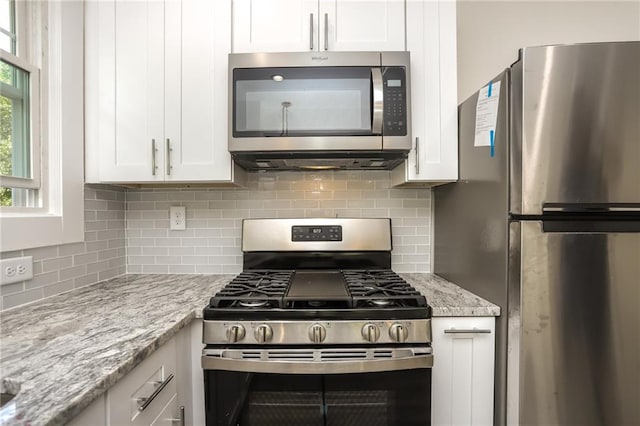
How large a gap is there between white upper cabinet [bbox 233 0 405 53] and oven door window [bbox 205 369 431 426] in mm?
1381

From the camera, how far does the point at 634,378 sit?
43.4 inches

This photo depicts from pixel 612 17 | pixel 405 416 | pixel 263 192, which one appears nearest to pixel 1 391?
pixel 405 416

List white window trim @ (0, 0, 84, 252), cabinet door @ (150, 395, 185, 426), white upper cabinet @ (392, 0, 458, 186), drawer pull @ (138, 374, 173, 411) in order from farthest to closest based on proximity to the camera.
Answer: white upper cabinet @ (392, 0, 458, 186) → white window trim @ (0, 0, 84, 252) → cabinet door @ (150, 395, 185, 426) → drawer pull @ (138, 374, 173, 411)

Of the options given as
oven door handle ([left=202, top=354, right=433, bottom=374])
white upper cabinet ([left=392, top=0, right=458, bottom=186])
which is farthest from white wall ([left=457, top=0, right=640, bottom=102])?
oven door handle ([left=202, top=354, right=433, bottom=374])

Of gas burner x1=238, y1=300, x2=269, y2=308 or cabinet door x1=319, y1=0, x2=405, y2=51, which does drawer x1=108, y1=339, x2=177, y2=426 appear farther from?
cabinet door x1=319, y1=0, x2=405, y2=51

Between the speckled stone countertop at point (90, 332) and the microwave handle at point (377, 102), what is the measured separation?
745 millimetres

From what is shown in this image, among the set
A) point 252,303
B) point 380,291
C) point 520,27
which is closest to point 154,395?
point 252,303

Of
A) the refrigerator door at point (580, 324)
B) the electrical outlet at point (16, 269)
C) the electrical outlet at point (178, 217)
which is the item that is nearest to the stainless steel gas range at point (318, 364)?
the refrigerator door at point (580, 324)

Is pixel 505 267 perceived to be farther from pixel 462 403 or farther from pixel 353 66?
pixel 353 66

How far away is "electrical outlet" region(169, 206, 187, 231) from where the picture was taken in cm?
186

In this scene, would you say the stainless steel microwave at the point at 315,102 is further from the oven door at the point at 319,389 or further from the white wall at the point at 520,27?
the oven door at the point at 319,389

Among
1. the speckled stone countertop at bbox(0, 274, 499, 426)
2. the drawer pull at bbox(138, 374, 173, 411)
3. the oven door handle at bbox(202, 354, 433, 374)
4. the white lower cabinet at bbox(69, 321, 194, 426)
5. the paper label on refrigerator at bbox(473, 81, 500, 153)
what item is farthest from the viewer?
the paper label on refrigerator at bbox(473, 81, 500, 153)

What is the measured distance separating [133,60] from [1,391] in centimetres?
139

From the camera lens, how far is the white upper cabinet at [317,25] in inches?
60.4
